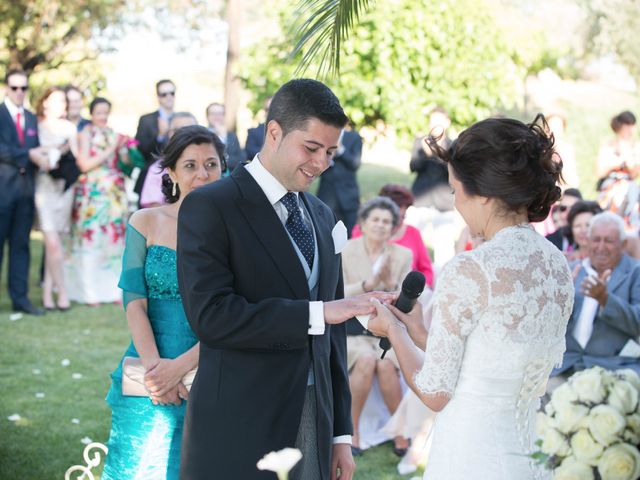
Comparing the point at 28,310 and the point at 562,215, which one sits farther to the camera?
the point at 28,310

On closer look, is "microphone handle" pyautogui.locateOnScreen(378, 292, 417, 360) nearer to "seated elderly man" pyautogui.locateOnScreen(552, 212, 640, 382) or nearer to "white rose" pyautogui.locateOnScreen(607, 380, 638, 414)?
"white rose" pyautogui.locateOnScreen(607, 380, 638, 414)

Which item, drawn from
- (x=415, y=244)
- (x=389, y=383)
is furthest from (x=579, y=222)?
(x=389, y=383)

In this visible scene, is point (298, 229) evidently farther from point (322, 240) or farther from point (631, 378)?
point (631, 378)

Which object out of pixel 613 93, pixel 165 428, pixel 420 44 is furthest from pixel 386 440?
pixel 613 93

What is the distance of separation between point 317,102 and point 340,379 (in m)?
1.03

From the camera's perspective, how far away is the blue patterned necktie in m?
3.24

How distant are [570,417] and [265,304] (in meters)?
1.00

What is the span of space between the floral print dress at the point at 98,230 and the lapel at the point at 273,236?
8468mm

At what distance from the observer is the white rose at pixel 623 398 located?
2.72 m

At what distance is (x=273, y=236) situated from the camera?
3104mm

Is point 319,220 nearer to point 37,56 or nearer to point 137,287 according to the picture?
point 137,287

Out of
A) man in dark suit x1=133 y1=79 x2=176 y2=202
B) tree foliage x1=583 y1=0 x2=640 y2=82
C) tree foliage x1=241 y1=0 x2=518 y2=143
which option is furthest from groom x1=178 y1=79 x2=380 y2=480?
tree foliage x1=583 y1=0 x2=640 y2=82

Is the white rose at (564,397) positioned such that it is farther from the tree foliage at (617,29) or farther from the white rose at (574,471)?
the tree foliage at (617,29)

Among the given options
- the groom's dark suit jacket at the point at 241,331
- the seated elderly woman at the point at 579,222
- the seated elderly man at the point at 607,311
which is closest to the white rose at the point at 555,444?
the groom's dark suit jacket at the point at 241,331
